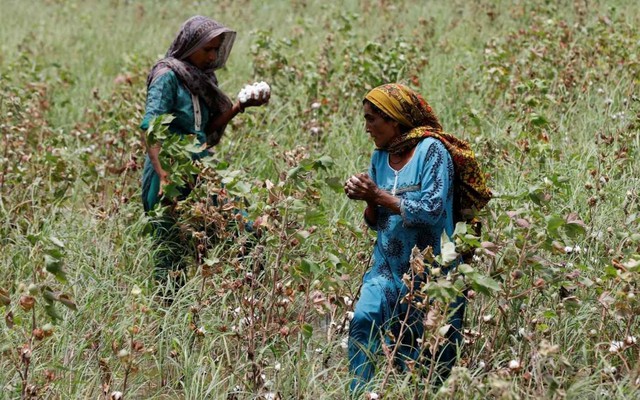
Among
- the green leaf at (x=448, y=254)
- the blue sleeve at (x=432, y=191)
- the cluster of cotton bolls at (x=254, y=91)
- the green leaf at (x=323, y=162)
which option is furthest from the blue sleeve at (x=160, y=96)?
the green leaf at (x=448, y=254)

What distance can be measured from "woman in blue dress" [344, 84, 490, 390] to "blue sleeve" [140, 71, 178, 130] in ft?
3.95

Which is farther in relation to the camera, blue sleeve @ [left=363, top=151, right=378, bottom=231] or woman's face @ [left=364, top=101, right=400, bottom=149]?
blue sleeve @ [left=363, top=151, right=378, bottom=231]

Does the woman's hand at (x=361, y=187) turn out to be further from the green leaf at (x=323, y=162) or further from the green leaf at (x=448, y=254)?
the green leaf at (x=448, y=254)

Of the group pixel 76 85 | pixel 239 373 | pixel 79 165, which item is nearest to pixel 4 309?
pixel 239 373

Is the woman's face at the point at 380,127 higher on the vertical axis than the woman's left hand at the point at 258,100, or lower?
higher

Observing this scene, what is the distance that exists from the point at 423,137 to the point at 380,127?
6.7 inches

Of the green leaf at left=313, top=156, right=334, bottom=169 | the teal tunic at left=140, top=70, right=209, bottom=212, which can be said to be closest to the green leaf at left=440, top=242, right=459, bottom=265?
the green leaf at left=313, top=156, right=334, bottom=169

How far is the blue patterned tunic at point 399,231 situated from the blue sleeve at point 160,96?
123 centimetres

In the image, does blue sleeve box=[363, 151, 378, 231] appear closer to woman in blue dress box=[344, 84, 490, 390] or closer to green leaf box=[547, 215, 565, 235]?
woman in blue dress box=[344, 84, 490, 390]

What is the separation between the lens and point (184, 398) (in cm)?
367

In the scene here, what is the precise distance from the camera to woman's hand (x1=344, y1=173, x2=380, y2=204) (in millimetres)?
3393

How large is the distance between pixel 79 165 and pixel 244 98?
1751 millimetres

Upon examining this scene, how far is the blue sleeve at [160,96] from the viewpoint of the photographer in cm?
436

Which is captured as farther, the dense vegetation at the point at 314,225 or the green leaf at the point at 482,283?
the dense vegetation at the point at 314,225
